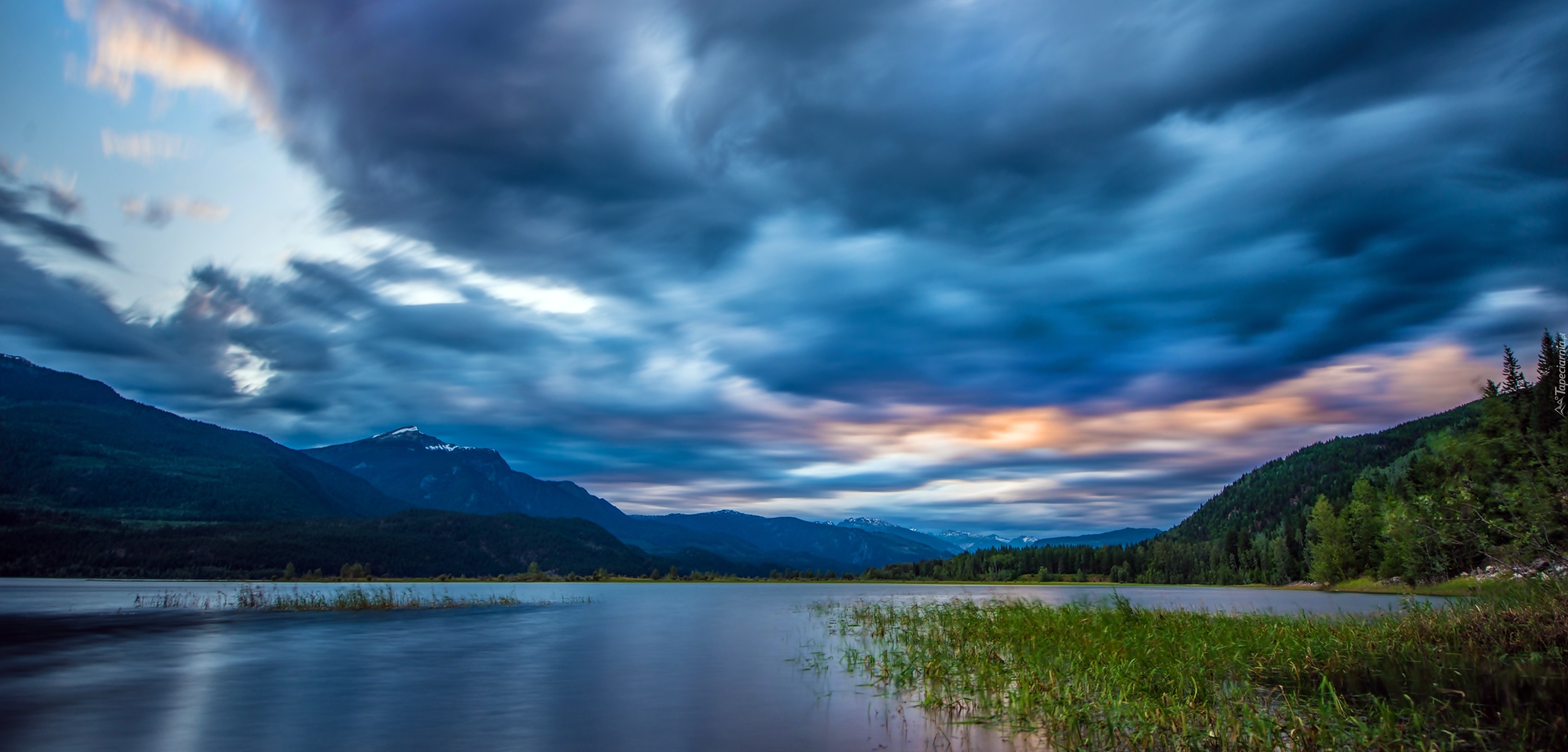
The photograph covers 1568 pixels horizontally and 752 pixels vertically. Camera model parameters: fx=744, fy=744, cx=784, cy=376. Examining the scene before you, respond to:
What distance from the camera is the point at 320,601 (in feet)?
264

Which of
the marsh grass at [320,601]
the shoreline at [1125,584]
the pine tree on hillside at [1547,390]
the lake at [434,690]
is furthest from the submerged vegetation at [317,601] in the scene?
the pine tree on hillside at [1547,390]

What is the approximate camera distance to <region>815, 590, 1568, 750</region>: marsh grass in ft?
48.0

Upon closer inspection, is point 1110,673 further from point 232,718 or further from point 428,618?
point 428,618

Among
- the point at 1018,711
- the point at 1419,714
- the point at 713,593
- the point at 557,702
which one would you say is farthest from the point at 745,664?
the point at 713,593

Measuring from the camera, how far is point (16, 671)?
30109 mm

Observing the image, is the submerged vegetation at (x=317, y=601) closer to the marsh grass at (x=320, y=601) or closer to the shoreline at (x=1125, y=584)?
the marsh grass at (x=320, y=601)

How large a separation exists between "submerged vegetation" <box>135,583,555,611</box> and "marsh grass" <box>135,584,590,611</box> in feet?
0.17

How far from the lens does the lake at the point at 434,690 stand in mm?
19031

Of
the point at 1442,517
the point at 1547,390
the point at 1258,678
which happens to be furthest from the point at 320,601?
the point at 1547,390

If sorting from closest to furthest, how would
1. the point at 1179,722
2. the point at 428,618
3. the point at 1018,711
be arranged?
the point at 1179,722 → the point at 1018,711 → the point at 428,618

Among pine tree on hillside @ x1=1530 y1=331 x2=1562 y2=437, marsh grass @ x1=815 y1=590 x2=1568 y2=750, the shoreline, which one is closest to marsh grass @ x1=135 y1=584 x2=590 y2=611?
the shoreline

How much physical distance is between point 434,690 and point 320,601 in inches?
2604

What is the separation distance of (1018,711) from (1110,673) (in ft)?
11.0

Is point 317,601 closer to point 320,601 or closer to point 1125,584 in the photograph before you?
point 320,601
